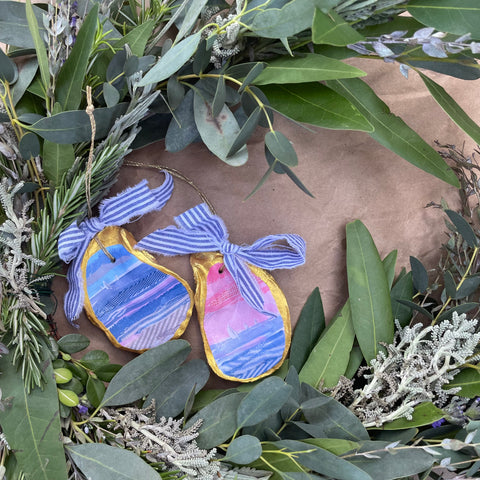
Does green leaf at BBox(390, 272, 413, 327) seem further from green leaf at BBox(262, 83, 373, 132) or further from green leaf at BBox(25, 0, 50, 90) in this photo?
green leaf at BBox(25, 0, 50, 90)

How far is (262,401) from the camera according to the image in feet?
2.44

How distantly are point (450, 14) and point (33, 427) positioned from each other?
77cm

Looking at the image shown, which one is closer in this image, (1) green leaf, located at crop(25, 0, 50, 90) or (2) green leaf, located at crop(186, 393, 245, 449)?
(1) green leaf, located at crop(25, 0, 50, 90)

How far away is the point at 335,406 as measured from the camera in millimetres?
779

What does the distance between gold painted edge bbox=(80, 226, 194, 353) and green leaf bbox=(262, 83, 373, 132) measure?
29 centimetres

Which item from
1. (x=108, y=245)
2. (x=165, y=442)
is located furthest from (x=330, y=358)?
(x=108, y=245)

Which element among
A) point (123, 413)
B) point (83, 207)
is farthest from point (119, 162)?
point (123, 413)

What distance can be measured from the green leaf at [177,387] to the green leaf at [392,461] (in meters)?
0.25

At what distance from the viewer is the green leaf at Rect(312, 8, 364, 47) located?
0.62 meters

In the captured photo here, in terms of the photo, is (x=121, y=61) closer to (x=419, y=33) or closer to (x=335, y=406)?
(x=419, y=33)

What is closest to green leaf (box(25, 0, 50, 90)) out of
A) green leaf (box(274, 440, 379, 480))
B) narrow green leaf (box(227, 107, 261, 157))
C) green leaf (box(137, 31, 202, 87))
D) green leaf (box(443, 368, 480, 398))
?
green leaf (box(137, 31, 202, 87))

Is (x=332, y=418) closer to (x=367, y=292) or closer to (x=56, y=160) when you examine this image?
(x=367, y=292)

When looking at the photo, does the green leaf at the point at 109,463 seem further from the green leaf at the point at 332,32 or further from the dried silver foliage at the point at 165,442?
the green leaf at the point at 332,32

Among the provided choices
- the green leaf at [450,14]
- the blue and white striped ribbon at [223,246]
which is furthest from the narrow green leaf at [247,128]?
the green leaf at [450,14]
